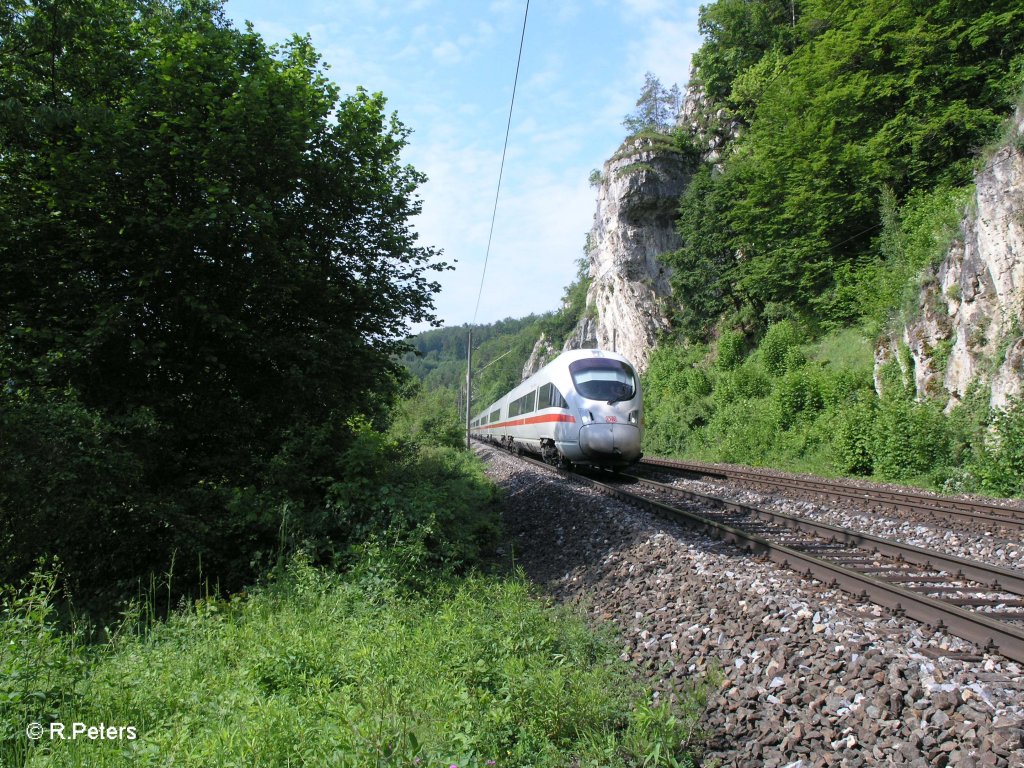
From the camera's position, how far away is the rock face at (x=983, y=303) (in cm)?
1200

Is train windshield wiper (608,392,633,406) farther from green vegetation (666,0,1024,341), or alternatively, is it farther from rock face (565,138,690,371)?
rock face (565,138,690,371)

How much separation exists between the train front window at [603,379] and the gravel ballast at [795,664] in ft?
23.0

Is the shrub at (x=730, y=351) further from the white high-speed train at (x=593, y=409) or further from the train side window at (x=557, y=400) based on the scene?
the train side window at (x=557, y=400)

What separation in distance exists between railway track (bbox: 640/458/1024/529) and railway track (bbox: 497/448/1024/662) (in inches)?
92.3

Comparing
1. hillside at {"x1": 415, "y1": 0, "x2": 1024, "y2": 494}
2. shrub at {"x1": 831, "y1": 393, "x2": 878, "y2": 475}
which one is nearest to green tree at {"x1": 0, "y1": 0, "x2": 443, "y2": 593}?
shrub at {"x1": 831, "y1": 393, "x2": 878, "y2": 475}

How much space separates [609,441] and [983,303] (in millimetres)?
9052

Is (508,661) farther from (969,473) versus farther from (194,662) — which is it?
(969,473)

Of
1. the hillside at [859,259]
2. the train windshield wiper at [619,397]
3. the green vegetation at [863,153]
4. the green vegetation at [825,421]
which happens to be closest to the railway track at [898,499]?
Answer: the green vegetation at [825,421]

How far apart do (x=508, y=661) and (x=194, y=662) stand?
228cm

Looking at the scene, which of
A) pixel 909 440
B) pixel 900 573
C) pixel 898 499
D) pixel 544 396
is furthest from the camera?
pixel 544 396

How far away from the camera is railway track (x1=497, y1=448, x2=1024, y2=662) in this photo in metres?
4.21

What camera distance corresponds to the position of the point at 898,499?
9.80 metres

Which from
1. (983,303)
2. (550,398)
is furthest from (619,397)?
(983,303)

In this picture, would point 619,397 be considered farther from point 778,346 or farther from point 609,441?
point 778,346
